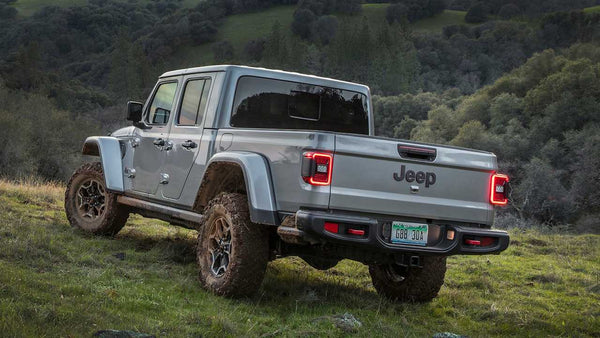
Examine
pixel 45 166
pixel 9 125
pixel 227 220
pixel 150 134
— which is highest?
pixel 150 134

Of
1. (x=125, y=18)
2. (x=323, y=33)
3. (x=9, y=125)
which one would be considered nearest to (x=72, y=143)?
(x=9, y=125)

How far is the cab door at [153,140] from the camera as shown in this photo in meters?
6.92

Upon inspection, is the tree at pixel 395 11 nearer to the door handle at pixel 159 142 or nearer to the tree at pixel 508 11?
the tree at pixel 508 11

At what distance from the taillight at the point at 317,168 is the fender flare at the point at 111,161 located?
3619 mm

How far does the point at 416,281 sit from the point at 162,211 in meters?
2.68

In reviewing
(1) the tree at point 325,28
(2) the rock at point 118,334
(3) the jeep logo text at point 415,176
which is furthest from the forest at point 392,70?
(2) the rock at point 118,334

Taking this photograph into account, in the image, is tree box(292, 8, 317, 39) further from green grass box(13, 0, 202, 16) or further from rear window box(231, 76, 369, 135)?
rear window box(231, 76, 369, 135)

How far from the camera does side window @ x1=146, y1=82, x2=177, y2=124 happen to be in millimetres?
7078

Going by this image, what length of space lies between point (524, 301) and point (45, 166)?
30816mm

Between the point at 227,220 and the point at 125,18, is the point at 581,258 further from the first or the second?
the point at 125,18

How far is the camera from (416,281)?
598 cm

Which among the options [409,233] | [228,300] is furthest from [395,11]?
[228,300]

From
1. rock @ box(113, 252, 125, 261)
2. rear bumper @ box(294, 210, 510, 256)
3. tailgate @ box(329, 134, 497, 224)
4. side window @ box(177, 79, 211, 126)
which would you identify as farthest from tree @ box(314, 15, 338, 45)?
rear bumper @ box(294, 210, 510, 256)

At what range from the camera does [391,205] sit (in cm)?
490
